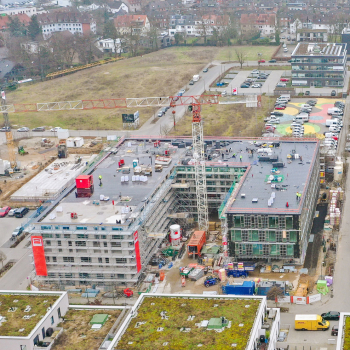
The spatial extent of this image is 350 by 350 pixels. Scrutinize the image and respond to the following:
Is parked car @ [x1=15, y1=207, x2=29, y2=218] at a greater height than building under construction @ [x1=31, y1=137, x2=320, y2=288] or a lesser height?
lesser

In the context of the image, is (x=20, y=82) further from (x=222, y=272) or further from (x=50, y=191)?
(x=222, y=272)

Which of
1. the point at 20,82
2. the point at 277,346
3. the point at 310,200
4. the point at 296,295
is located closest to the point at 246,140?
the point at 310,200

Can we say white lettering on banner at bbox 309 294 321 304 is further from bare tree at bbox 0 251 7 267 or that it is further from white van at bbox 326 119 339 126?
white van at bbox 326 119 339 126

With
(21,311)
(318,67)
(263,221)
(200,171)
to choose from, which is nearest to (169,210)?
(200,171)

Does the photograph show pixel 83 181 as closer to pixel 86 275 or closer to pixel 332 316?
pixel 86 275

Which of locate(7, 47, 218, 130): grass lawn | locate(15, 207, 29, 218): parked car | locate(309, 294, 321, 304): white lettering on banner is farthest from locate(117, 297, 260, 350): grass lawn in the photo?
locate(7, 47, 218, 130): grass lawn

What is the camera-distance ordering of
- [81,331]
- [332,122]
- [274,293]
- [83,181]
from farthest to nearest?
[332,122] < [83,181] < [274,293] < [81,331]
